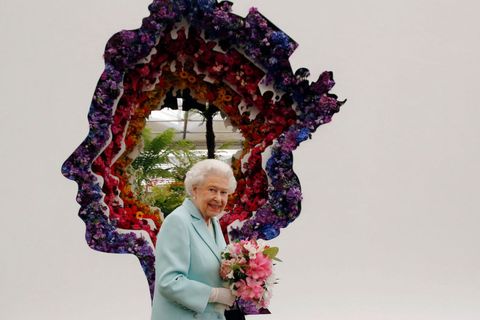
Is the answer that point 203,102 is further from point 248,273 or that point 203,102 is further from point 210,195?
point 248,273

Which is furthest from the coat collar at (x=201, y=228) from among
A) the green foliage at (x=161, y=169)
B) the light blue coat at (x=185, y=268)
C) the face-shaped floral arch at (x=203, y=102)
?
the green foliage at (x=161, y=169)

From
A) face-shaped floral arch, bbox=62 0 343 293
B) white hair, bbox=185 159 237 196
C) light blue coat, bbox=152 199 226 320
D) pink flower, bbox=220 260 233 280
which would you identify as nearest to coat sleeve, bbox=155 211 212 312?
light blue coat, bbox=152 199 226 320

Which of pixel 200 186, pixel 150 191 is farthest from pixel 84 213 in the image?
pixel 200 186

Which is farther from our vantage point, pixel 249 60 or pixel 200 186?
pixel 249 60

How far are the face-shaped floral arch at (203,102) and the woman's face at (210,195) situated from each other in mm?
1047

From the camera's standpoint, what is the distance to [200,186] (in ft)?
9.40

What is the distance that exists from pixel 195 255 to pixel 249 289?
25cm

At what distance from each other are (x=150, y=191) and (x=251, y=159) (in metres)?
0.66

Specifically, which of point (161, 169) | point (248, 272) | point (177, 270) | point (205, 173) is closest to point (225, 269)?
point (248, 272)

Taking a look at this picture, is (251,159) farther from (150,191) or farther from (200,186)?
(200,186)

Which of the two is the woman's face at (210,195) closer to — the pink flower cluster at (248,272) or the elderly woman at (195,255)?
the elderly woman at (195,255)

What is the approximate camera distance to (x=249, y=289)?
108 inches

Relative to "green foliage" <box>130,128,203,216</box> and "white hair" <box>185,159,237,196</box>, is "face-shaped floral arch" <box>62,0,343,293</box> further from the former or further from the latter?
"white hair" <box>185,159,237,196</box>

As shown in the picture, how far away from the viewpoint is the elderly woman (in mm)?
2643
